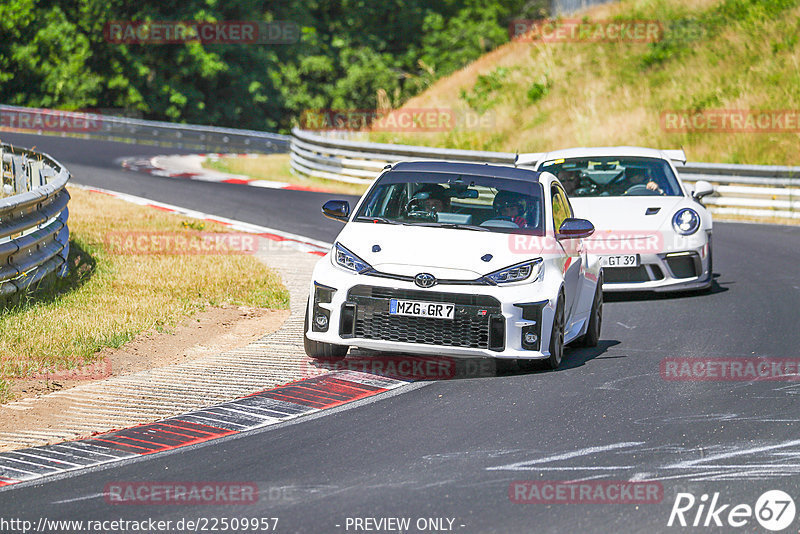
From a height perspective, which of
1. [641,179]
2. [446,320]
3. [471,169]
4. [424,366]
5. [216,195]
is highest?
[471,169]

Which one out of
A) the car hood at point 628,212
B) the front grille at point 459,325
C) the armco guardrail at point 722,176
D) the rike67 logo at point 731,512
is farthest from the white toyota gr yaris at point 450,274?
the armco guardrail at point 722,176

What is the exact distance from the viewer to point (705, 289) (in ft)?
44.3

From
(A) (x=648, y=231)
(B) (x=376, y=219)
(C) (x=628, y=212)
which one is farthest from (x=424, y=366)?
(C) (x=628, y=212)

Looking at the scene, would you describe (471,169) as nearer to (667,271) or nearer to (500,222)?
(500,222)

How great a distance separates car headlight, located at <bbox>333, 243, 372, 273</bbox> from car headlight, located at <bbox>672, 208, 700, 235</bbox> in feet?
16.7

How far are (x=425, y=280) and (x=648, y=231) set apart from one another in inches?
195

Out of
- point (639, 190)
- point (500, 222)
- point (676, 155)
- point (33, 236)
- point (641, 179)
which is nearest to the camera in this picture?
point (500, 222)

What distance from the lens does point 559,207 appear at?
10242 mm

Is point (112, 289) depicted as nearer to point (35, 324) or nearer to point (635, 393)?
point (35, 324)

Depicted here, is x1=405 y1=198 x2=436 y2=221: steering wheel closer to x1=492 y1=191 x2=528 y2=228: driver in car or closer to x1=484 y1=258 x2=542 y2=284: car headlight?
x1=492 y1=191 x2=528 y2=228: driver in car

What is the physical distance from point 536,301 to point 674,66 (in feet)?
86.9

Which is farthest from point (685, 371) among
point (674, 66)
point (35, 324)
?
point (674, 66)

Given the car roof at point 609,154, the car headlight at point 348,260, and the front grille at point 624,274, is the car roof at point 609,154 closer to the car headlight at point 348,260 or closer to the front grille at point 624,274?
the front grille at point 624,274

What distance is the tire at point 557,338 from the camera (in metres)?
8.91
